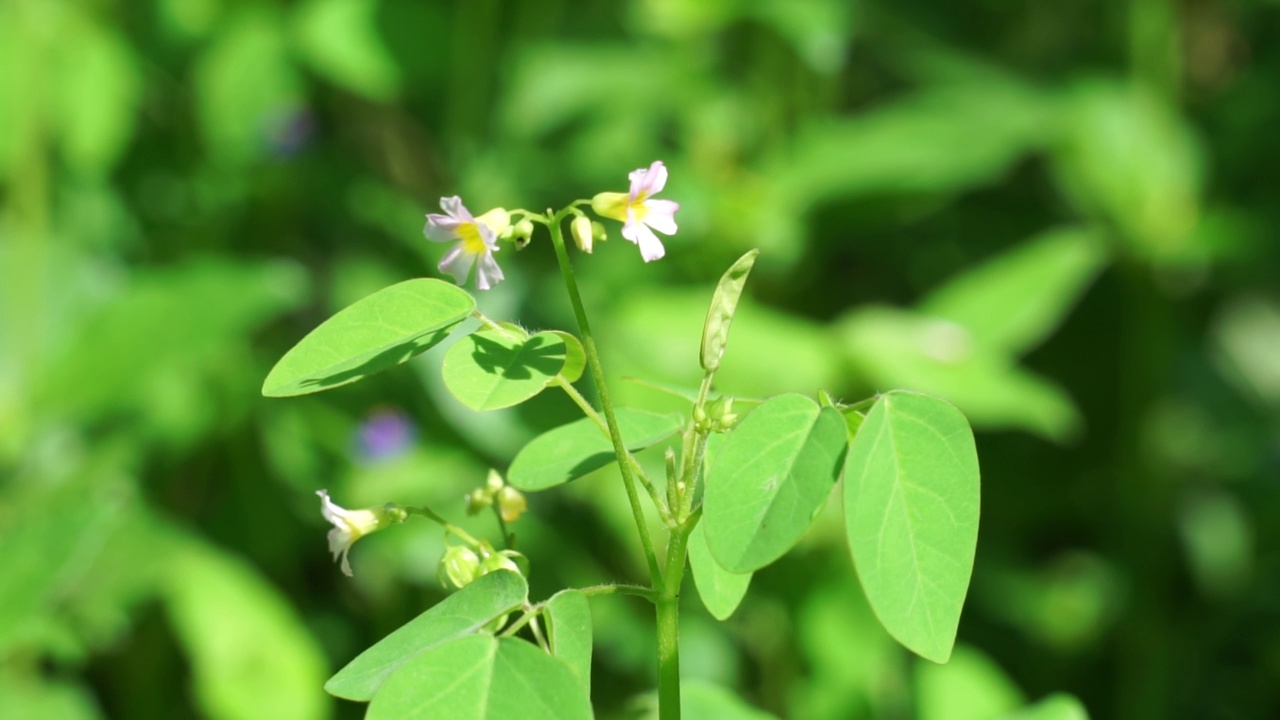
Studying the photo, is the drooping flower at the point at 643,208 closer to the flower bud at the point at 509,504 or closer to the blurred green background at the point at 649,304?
the flower bud at the point at 509,504

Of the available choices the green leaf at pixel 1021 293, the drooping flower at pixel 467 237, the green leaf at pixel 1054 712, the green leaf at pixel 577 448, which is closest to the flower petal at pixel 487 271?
the drooping flower at pixel 467 237

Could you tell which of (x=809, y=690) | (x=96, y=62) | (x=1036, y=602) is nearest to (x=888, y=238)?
(x=1036, y=602)

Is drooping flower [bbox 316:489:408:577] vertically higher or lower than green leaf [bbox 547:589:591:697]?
lower

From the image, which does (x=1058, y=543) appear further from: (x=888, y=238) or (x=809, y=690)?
(x=809, y=690)

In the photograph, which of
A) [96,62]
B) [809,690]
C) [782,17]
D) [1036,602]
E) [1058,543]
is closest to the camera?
[809,690]

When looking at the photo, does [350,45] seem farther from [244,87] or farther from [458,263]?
[458,263]

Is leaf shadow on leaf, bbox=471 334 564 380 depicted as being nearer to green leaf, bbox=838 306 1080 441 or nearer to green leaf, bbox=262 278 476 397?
green leaf, bbox=262 278 476 397

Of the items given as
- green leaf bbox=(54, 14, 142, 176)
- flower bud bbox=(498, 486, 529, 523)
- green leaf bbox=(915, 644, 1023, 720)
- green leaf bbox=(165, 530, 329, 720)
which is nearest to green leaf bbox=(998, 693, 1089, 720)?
green leaf bbox=(915, 644, 1023, 720)
